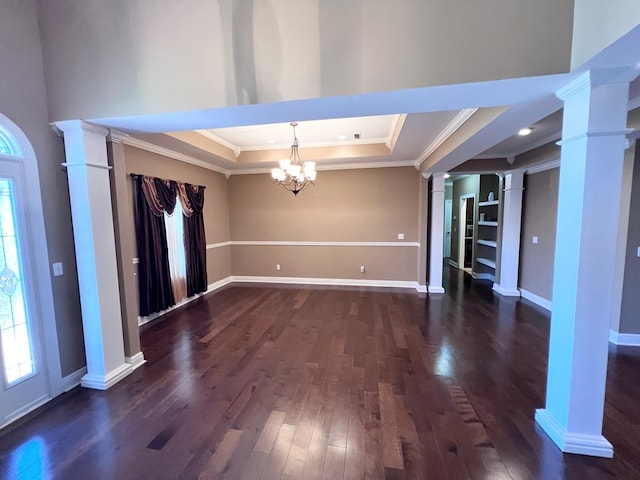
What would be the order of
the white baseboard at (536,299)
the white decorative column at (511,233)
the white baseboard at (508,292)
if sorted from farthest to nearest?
the white baseboard at (508,292) → the white decorative column at (511,233) → the white baseboard at (536,299)

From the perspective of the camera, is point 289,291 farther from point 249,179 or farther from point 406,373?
point 406,373

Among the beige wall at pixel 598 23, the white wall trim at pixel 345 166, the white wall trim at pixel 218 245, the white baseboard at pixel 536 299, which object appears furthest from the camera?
the white wall trim at pixel 218 245

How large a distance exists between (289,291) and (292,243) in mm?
1142

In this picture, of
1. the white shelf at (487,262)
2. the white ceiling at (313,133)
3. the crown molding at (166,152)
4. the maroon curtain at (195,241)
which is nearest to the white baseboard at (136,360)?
the maroon curtain at (195,241)

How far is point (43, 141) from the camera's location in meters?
2.37

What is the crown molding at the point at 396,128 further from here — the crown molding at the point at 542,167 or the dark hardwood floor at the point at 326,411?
the dark hardwood floor at the point at 326,411

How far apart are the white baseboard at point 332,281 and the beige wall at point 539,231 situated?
195 cm

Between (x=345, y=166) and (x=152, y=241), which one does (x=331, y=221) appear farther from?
(x=152, y=241)

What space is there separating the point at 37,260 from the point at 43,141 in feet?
3.33

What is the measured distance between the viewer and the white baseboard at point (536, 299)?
457 cm

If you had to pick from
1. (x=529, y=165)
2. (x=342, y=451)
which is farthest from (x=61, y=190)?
(x=529, y=165)

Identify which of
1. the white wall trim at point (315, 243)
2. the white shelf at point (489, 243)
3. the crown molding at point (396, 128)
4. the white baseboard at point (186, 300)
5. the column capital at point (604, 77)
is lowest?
the white baseboard at point (186, 300)

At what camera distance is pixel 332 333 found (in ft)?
12.1

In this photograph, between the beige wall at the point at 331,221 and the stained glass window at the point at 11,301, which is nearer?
the stained glass window at the point at 11,301
